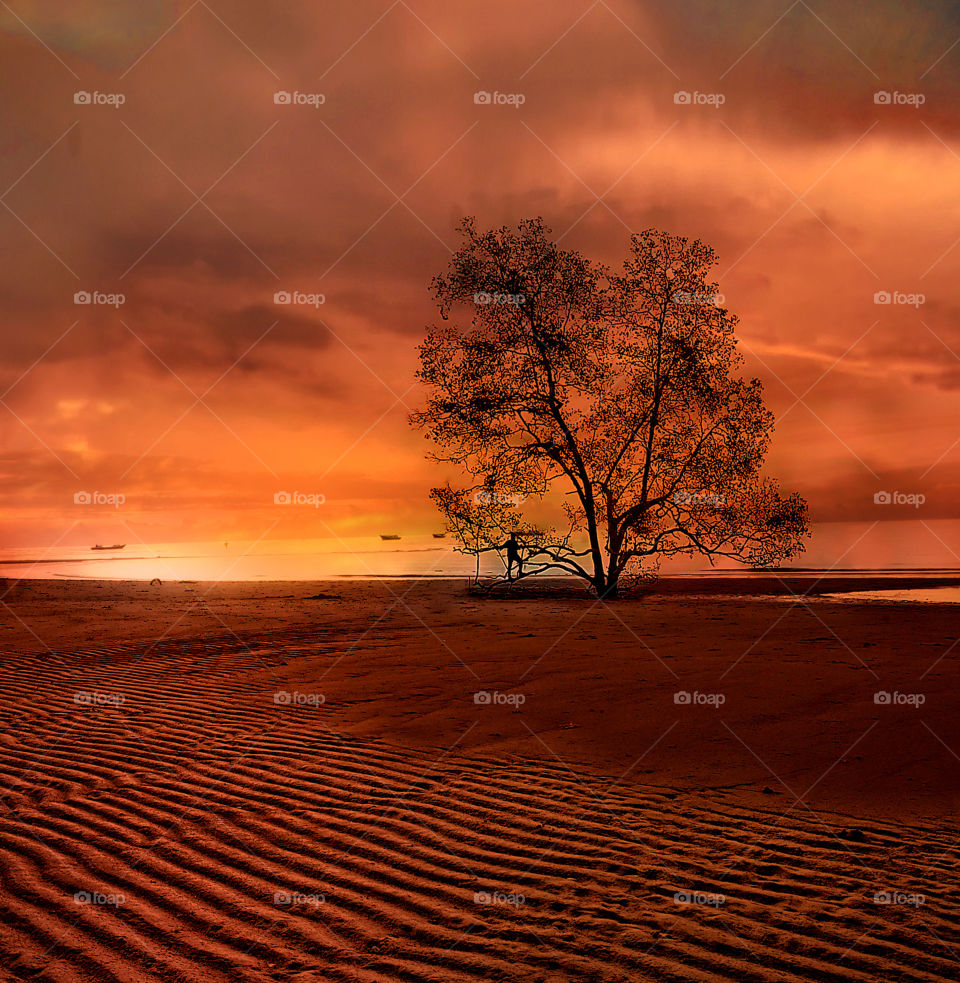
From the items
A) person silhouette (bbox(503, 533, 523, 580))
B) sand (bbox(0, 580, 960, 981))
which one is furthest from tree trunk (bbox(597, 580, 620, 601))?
sand (bbox(0, 580, 960, 981))

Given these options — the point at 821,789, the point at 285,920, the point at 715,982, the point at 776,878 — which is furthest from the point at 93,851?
the point at 821,789

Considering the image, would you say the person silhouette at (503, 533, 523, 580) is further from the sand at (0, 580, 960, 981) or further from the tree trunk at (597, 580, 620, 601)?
the sand at (0, 580, 960, 981)

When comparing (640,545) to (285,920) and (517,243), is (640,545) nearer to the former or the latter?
(517,243)

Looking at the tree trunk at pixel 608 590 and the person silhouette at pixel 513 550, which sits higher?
the person silhouette at pixel 513 550

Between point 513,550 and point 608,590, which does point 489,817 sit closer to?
point 513,550

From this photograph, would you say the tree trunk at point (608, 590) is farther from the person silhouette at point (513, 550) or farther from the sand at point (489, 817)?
the sand at point (489, 817)

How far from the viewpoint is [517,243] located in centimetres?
2048

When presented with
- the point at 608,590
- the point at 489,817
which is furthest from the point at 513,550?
the point at 489,817

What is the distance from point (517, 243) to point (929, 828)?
18323 millimetres

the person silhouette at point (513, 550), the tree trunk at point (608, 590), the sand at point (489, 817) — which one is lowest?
the sand at point (489, 817)

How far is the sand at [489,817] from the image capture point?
339 centimetres

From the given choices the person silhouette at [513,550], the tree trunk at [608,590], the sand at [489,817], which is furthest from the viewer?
the person silhouette at [513,550]

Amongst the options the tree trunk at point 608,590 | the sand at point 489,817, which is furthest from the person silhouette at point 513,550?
the sand at point 489,817

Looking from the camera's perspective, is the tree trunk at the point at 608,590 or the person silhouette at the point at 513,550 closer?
the tree trunk at the point at 608,590
